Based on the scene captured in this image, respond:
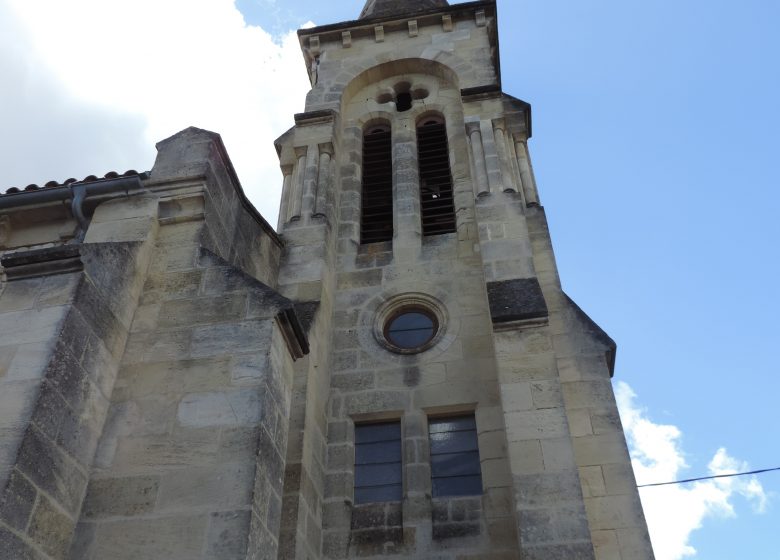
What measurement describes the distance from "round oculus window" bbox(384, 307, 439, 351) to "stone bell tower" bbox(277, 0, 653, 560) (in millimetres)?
23

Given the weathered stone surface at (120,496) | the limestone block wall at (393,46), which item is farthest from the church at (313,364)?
the limestone block wall at (393,46)

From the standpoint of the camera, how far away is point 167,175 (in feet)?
25.9

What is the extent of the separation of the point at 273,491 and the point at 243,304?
1.66 metres

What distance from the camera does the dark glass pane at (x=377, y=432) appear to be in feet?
28.3

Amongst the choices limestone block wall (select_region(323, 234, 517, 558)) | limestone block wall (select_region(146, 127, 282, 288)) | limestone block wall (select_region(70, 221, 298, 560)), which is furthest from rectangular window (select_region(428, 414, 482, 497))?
limestone block wall (select_region(146, 127, 282, 288))

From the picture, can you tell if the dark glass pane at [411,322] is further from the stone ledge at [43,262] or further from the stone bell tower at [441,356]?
the stone ledge at [43,262]

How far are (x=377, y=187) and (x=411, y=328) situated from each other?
141 inches

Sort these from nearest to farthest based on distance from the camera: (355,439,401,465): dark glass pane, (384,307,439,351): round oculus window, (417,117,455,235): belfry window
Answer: (355,439,401,465): dark glass pane, (384,307,439,351): round oculus window, (417,117,455,235): belfry window

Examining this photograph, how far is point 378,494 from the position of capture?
26.7 feet

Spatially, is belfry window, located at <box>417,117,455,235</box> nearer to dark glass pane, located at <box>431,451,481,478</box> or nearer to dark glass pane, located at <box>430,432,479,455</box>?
dark glass pane, located at <box>430,432,479,455</box>

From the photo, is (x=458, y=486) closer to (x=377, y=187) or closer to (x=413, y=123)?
(x=377, y=187)

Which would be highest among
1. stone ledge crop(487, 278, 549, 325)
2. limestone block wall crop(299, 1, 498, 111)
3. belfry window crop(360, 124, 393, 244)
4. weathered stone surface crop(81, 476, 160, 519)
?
limestone block wall crop(299, 1, 498, 111)

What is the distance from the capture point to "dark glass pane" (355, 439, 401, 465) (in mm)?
8461

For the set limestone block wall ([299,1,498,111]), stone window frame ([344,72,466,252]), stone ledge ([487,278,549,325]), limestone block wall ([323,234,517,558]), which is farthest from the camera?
limestone block wall ([299,1,498,111])
